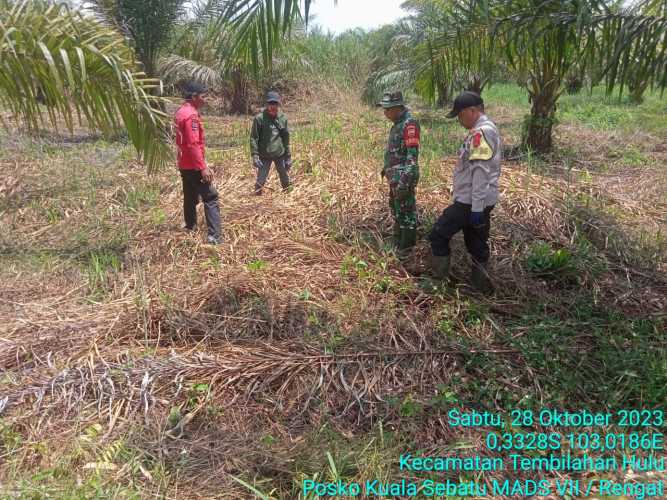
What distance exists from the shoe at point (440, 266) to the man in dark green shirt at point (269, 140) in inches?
112

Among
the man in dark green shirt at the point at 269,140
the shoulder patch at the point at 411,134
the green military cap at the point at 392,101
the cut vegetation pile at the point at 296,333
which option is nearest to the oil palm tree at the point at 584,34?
the green military cap at the point at 392,101

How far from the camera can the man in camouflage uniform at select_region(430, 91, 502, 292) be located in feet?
11.6

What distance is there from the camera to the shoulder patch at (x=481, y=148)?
3.49 m

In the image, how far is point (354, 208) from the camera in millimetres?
5438

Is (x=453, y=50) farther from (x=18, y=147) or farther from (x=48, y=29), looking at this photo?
(x=18, y=147)

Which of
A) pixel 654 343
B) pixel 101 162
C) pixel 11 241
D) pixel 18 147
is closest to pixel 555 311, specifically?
pixel 654 343

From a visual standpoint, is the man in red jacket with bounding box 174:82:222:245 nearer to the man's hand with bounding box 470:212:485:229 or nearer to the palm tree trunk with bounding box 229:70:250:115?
the man's hand with bounding box 470:212:485:229

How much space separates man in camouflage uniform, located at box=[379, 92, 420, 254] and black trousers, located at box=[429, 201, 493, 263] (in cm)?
54

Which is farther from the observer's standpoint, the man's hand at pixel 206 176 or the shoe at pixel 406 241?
the man's hand at pixel 206 176

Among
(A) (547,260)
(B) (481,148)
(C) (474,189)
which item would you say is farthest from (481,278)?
(B) (481,148)

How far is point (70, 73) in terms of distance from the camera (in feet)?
11.0

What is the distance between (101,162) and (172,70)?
14.6ft

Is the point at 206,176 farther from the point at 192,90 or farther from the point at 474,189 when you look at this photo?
the point at 474,189

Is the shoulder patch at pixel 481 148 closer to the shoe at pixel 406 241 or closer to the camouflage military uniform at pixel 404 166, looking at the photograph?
the camouflage military uniform at pixel 404 166
